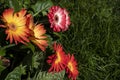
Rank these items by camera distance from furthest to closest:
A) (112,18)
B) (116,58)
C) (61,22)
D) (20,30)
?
(112,18)
(116,58)
(61,22)
(20,30)

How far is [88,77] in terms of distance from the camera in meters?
3.23

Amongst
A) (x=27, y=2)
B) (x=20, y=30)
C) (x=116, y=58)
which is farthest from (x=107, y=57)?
(x=20, y=30)

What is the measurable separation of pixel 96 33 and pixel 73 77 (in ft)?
3.23

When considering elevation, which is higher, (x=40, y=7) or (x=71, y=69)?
(x=40, y=7)

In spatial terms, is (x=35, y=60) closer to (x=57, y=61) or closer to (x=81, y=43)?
(x=57, y=61)

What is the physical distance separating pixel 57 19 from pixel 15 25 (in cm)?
45

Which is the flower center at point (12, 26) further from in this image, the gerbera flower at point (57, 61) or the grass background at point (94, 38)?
the grass background at point (94, 38)

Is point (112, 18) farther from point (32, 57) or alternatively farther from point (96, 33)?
point (32, 57)

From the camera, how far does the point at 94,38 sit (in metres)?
3.52

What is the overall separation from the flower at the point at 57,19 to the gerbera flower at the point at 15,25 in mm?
293

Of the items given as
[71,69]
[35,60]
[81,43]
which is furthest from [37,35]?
[81,43]

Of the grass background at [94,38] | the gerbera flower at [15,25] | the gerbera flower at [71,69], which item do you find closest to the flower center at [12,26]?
the gerbera flower at [15,25]

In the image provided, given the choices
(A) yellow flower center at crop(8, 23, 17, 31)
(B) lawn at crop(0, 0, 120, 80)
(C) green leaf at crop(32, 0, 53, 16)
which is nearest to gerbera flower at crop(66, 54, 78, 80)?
(B) lawn at crop(0, 0, 120, 80)

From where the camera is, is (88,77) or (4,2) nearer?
(4,2)
